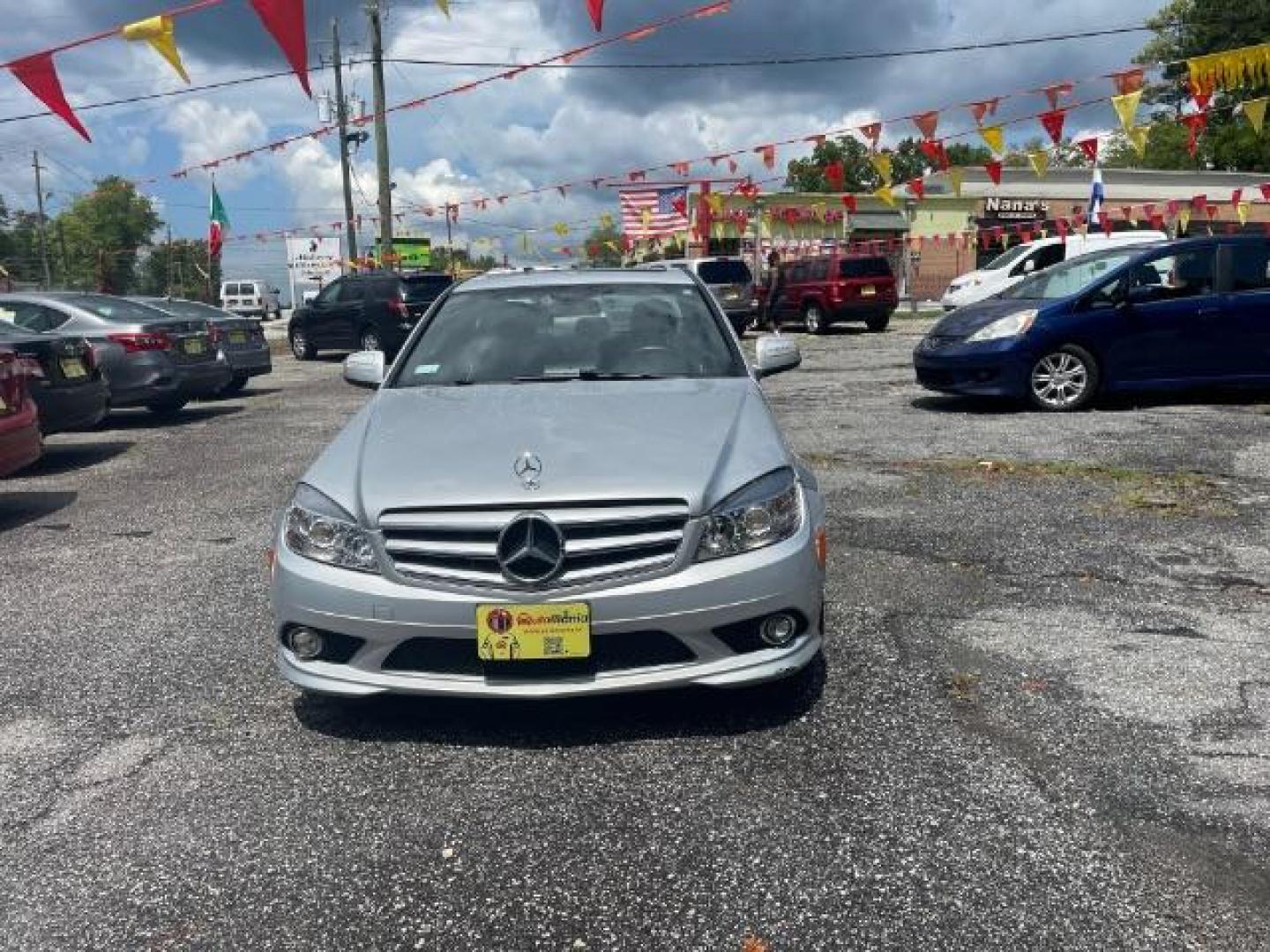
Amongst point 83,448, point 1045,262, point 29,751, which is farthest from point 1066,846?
point 1045,262

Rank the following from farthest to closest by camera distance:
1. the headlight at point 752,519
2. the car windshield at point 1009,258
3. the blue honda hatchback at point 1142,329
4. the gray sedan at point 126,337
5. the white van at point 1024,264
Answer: the car windshield at point 1009,258, the white van at point 1024,264, the gray sedan at point 126,337, the blue honda hatchback at point 1142,329, the headlight at point 752,519

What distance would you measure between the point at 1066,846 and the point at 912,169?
85.7 metres

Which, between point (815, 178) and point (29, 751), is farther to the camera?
point (815, 178)

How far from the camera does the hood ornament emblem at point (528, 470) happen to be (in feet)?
10.7

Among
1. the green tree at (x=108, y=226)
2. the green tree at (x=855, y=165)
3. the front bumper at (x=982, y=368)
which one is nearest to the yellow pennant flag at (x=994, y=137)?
the front bumper at (x=982, y=368)

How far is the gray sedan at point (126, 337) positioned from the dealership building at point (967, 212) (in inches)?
1159

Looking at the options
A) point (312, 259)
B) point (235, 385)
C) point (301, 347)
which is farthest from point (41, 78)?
point (312, 259)

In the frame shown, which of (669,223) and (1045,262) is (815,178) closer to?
(669,223)

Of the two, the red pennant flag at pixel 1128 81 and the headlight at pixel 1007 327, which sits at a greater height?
the red pennant flag at pixel 1128 81

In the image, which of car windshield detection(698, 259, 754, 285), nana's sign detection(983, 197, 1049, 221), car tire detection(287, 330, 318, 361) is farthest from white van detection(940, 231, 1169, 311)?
nana's sign detection(983, 197, 1049, 221)

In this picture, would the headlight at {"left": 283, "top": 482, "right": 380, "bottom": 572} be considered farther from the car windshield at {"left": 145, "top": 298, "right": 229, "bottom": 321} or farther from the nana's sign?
the nana's sign

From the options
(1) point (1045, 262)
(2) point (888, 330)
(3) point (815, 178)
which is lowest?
(2) point (888, 330)

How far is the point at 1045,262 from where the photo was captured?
2306 centimetres

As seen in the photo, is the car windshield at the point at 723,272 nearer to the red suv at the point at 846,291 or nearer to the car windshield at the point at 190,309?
the red suv at the point at 846,291
